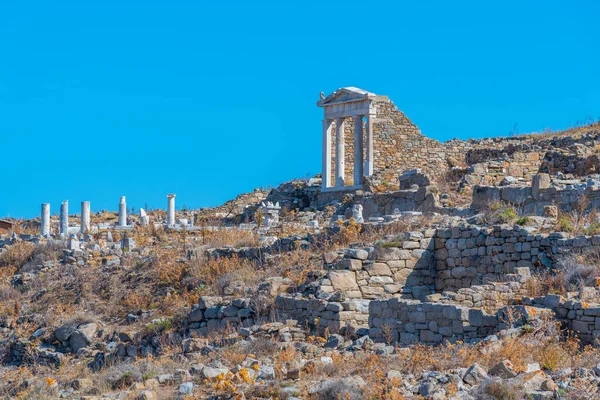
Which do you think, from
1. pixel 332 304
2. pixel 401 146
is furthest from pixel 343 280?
pixel 401 146

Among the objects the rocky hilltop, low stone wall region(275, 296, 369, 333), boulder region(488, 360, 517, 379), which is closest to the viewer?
boulder region(488, 360, 517, 379)

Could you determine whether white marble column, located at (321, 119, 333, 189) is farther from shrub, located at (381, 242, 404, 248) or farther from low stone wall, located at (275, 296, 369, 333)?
low stone wall, located at (275, 296, 369, 333)

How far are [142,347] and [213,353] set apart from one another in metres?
3.12

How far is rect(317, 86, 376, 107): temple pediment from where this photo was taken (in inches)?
1357

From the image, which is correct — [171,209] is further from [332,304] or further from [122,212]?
[332,304]

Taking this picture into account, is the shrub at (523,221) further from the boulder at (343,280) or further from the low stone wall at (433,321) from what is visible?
the low stone wall at (433,321)

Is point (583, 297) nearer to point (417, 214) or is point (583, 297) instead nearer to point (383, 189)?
point (417, 214)

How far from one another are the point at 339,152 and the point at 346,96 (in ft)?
6.09

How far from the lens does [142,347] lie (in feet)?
53.0

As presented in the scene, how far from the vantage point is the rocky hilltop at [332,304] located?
1094cm

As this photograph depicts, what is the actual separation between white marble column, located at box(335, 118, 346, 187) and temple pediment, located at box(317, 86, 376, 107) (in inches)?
26.1

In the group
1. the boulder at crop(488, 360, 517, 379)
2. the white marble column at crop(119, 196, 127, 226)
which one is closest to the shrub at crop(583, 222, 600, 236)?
the boulder at crop(488, 360, 517, 379)

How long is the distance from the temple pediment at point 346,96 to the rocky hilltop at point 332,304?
838cm

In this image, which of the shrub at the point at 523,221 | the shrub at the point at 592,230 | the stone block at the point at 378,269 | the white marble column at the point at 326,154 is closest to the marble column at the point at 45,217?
the white marble column at the point at 326,154
